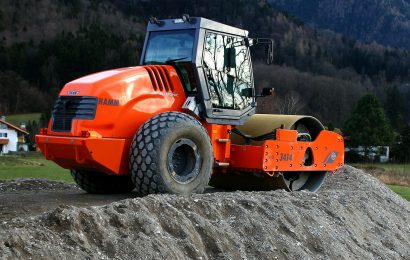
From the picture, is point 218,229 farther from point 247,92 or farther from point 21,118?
point 21,118

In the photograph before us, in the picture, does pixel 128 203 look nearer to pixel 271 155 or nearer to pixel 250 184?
pixel 271 155

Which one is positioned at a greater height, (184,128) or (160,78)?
(160,78)

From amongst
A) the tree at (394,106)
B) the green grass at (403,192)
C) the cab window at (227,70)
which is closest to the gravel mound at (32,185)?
the cab window at (227,70)

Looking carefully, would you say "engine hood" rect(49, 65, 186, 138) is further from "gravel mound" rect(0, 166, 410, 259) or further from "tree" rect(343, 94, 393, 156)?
"tree" rect(343, 94, 393, 156)

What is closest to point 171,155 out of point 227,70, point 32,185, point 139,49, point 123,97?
point 123,97

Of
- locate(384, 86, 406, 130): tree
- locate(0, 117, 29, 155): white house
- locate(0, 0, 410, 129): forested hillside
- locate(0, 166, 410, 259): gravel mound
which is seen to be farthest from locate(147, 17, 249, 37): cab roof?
locate(384, 86, 406, 130): tree

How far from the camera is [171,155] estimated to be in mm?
9594

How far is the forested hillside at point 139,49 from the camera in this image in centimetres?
10019

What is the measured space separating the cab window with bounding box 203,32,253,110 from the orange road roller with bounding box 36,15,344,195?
19mm

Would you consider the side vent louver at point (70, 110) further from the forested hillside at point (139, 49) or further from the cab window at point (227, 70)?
the forested hillside at point (139, 49)

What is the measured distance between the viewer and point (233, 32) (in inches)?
461

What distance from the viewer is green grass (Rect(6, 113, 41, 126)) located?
99.4 metres

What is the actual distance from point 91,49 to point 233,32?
98.0m

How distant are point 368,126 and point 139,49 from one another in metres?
49.6
